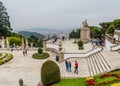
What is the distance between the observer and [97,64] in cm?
2594

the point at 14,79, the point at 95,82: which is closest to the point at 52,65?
the point at 95,82

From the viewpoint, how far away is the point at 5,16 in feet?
229

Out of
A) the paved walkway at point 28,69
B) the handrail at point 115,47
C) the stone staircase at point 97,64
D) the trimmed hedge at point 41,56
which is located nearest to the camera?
the stone staircase at point 97,64

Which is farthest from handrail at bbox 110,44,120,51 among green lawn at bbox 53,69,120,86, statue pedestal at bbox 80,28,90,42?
statue pedestal at bbox 80,28,90,42

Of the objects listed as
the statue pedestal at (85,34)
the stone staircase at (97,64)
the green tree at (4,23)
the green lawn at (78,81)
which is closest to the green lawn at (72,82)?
the green lawn at (78,81)

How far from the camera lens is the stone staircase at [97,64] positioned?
2322 cm

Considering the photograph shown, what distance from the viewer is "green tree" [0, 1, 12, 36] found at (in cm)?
6544

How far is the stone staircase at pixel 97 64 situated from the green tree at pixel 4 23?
3954 centimetres

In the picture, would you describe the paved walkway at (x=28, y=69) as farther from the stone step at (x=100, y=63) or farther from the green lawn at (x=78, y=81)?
the green lawn at (x=78, y=81)

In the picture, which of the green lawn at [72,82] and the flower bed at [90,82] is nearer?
the flower bed at [90,82]

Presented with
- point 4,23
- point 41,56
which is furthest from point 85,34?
point 4,23

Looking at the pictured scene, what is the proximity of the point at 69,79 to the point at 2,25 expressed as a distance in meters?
48.8

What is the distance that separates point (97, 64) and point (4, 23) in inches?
1845

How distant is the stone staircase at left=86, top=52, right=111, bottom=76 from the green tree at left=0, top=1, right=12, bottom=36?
39543 millimetres
